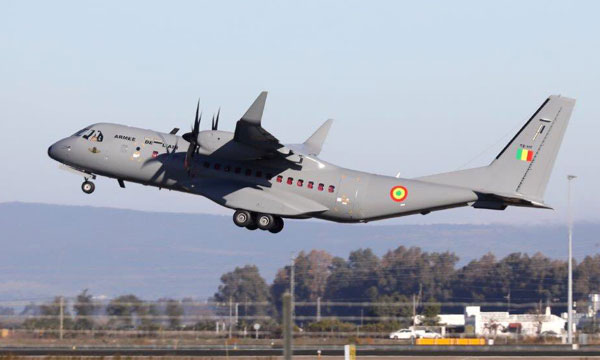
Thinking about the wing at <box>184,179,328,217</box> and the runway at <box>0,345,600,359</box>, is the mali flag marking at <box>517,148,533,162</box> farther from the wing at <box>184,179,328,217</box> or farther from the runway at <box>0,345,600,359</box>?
the wing at <box>184,179,328,217</box>

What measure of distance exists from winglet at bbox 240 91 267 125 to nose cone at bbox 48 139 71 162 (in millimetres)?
11163

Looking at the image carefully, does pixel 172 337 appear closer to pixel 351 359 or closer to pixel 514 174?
pixel 514 174

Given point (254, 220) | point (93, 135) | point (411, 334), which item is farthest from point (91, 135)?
point (411, 334)

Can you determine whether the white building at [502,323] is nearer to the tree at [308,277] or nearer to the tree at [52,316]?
the tree at [308,277]

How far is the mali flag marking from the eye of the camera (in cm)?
4856

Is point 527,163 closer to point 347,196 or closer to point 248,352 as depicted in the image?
point 347,196

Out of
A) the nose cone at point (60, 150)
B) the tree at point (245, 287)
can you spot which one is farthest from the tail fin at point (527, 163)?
the tree at point (245, 287)

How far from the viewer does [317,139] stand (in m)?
54.3

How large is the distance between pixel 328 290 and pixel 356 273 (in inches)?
221

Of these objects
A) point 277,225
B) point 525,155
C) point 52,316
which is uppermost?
point 525,155

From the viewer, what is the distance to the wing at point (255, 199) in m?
48.7

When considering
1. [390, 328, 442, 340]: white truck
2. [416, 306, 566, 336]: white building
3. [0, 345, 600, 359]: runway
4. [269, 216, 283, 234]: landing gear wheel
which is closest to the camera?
[0, 345, 600, 359]: runway

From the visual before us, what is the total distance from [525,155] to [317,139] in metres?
11.2

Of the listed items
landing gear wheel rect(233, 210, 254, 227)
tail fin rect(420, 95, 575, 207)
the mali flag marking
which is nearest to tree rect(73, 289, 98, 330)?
landing gear wheel rect(233, 210, 254, 227)
